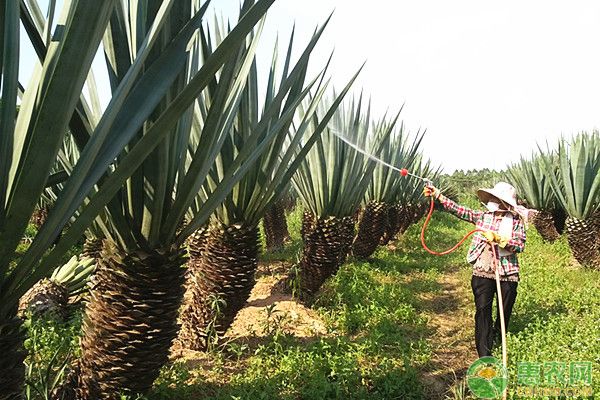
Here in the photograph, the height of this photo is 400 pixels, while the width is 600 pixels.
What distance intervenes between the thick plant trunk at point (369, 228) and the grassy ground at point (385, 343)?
1.02ft

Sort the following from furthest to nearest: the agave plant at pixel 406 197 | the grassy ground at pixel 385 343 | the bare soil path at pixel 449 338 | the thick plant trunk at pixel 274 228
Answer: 1. the agave plant at pixel 406 197
2. the thick plant trunk at pixel 274 228
3. the bare soil path at pixel 449 338
4. the grassy ground at pixel 385 343

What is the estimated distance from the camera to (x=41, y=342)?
121 inches

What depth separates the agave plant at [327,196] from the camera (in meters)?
4.57

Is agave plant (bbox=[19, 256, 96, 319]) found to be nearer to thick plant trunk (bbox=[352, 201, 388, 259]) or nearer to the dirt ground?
the dirt ground

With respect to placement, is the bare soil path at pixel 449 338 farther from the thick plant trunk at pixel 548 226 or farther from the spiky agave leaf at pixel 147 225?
the thick plant trunk at pixel 548 226

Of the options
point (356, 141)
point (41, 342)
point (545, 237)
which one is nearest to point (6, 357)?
point (41, 342)

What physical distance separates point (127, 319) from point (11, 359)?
0.58 metres

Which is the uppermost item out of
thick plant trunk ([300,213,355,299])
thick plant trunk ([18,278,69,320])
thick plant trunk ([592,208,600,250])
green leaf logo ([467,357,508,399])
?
thick plant trunk ([592,208,600,250])

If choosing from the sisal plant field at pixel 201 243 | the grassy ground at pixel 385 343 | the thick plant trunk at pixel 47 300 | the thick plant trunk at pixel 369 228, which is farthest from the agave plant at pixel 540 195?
the thick plant trunk at pixel 47 300

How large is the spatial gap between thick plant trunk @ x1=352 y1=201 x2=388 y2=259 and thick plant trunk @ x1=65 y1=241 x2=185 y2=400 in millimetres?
5395

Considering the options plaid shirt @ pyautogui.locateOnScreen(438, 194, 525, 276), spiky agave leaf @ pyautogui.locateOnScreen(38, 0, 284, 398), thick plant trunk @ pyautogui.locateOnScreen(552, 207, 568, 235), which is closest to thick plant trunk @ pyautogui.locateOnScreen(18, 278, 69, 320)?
spiky agave leaf @ pyautogui.locateOnScreen(38, 0, 284, 398)

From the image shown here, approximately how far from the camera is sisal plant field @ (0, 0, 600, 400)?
3.64ft

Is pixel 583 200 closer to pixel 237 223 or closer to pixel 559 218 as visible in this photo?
pixel 559 218

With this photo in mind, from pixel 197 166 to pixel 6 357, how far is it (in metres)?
0.83
